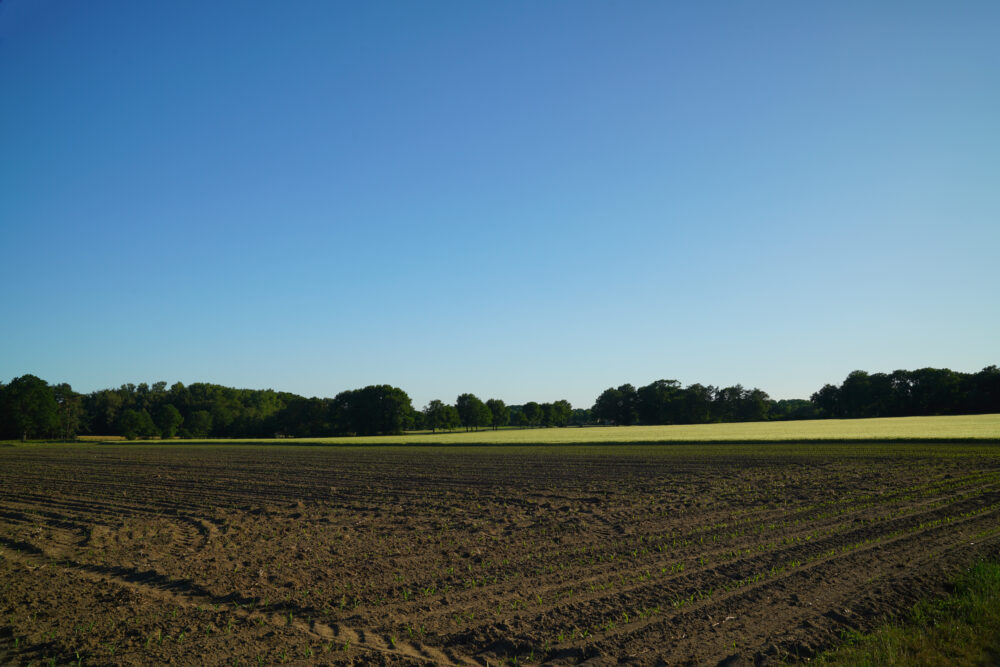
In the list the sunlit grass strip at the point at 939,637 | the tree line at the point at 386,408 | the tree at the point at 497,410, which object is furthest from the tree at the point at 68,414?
the sunlit grass strip at the point at 939,637

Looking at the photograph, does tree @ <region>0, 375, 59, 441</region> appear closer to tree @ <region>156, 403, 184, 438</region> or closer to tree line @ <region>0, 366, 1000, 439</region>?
tree line @ <region>0, 366, 1000, 439</region>

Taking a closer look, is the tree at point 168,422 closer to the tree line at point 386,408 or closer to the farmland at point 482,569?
the tree line at point 386,408

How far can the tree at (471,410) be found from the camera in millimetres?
150375

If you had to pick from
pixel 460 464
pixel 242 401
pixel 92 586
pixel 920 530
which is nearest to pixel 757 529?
pixel 920 530

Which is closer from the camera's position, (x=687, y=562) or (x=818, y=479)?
(x=687, y=562)

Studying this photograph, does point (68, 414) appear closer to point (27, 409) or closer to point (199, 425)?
point (27, 409)

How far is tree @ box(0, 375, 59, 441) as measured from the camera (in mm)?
102500

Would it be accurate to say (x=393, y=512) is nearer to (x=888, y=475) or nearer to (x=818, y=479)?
(x=818, y=479)

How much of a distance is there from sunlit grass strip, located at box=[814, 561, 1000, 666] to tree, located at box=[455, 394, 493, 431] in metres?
144

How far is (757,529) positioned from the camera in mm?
13336

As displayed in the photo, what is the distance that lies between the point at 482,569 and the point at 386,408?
10970 cm

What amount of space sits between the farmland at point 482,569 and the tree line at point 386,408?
101 m

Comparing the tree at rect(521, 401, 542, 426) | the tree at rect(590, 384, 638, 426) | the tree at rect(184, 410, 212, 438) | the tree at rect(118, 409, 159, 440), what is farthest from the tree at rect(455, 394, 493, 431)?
the tree at rect(118, 409, 159, 440)

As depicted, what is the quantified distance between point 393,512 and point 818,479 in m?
17.5
